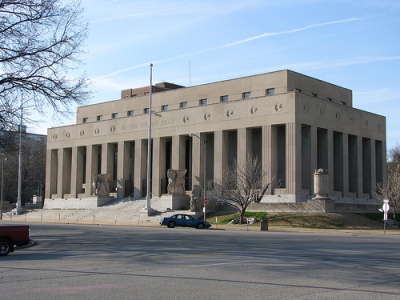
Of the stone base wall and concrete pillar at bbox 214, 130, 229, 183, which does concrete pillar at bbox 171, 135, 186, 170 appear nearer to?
concrete pillar at bbox 214, 130, 229, 183

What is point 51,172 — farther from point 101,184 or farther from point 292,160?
point 292,160

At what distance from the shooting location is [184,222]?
160ft

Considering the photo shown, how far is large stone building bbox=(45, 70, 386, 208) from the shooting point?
212 feet

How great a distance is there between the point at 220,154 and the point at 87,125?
2735 centimetres

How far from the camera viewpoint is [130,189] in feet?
266

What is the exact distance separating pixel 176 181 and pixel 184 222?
1815cm

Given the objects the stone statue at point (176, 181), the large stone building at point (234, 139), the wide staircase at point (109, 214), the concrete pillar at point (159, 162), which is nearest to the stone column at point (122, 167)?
the large stone building at point (234, 139)

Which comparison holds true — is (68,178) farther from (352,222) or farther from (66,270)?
(66,270)

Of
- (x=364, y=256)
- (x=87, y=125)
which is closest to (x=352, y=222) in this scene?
(x=364, y=256)

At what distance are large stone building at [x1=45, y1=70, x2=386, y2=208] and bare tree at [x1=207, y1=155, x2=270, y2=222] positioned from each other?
2.39m

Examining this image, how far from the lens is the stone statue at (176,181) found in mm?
66188

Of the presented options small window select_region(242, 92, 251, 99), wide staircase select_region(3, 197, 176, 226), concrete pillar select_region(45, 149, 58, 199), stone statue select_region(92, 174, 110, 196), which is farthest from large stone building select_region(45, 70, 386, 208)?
wide staircase select_region(3, 197, 176, 226)

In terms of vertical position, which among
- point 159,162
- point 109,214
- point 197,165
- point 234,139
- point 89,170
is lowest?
point 109,214

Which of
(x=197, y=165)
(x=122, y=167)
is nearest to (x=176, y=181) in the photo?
(x=197, y=165)
